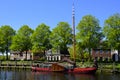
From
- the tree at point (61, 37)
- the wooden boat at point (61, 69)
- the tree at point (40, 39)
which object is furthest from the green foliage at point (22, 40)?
the wooden boat at point (61, 69)

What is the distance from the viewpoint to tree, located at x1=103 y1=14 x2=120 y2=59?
98000 millimetres

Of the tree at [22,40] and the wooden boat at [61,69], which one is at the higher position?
the tree at [22,40]

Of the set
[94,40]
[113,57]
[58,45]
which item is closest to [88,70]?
[94,40]

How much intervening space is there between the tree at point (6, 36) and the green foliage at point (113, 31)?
44.5m

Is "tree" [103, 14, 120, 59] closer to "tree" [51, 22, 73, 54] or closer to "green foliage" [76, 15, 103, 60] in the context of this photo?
"green foliage" [76, 15, 103, 60]

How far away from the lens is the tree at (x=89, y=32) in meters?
102

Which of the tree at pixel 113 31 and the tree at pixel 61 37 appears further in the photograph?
the tree at pixel 61 37

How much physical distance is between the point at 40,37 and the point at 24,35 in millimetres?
8704

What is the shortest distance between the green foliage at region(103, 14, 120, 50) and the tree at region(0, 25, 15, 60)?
44.5 meters

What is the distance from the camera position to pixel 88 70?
84.9 m

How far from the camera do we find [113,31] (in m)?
99.0

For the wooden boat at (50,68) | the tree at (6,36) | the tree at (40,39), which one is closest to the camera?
the wooden boat at (50,68)

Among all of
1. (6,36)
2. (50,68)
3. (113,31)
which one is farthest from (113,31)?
(6,36)

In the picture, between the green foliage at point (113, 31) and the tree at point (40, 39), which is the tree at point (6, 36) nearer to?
the tree at point (40, 39)
